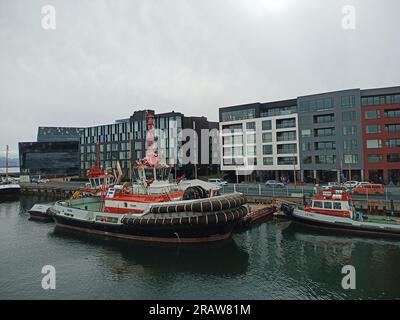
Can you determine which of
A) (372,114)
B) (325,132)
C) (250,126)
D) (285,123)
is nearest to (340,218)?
(325,132)

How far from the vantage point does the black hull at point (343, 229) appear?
82.1 ft

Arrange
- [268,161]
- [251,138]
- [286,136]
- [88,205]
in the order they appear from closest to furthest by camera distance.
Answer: [88,205]
[286,136]
[268,161]
[251,138]

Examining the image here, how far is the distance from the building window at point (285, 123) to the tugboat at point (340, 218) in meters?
34.3

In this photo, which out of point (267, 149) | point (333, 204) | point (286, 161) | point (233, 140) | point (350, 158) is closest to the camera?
point (333, 204)

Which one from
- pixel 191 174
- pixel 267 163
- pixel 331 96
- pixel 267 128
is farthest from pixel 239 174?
pixel 331 96

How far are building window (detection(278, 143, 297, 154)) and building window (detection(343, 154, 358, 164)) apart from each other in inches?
387

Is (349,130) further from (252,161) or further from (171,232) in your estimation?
(171,232)

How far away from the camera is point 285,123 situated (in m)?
61.9

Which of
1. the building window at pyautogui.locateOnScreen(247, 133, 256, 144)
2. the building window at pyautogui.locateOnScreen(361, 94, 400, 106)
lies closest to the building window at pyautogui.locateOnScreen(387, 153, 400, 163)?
the building window at pyautogui.locateOnScreen(361, 94, 400, 106)

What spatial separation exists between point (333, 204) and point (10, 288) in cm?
2758

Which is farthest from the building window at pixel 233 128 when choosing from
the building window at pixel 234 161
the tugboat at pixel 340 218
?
the tugboat at pixel 340 218

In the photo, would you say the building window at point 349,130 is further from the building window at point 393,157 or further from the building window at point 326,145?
the building window at point 393,157

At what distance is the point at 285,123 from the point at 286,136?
2.93 m

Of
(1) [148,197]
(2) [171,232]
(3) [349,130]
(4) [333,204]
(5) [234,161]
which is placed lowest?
(2) [171,232]
